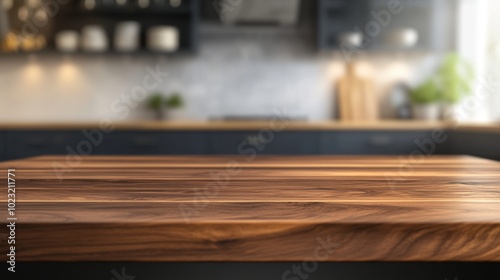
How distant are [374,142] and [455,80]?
861 mm

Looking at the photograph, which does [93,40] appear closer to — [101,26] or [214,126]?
[101,26]

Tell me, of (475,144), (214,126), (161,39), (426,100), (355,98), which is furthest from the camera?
(355,98)

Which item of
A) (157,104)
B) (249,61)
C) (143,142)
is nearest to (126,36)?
(157,104)

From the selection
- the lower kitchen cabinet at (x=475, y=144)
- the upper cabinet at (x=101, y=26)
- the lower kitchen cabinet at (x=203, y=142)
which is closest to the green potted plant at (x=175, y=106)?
the upper cabinet at (x=101, y=26)

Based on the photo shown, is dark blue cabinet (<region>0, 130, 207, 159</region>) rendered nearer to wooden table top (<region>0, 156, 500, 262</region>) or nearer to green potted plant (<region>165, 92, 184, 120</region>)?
green potted plant (<region>165, 92, 184, 120</region>)

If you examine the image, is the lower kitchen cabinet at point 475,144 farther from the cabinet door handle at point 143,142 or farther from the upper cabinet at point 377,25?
the cabinet door handle at point 143,142

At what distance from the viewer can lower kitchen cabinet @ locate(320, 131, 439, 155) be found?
355 centimetres

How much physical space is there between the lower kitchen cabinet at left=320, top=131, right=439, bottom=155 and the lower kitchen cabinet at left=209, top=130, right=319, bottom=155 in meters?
0.10

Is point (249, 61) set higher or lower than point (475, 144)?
higher

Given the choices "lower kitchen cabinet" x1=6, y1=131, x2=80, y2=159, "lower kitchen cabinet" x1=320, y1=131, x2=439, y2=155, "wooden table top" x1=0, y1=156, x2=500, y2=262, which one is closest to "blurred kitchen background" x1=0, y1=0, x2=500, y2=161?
"lower kitchen cabinet" x1=320, y1=131, x2=439, y2=155

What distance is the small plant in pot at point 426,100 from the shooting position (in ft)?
12.7

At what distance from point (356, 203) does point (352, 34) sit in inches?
126

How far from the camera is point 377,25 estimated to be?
3.95 m

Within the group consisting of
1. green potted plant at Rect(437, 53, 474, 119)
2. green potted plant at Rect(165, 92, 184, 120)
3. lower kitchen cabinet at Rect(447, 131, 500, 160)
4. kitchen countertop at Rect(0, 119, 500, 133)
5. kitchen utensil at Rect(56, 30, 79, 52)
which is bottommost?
lower kitchen cabinet at Rect(447, 131, 500, 160)
